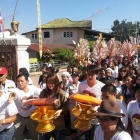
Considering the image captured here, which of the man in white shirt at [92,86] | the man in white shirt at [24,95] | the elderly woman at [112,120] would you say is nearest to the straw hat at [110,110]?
the elderly woman at [112,120]

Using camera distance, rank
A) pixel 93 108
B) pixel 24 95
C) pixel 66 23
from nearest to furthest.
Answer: pixel 93 108
pixel 24 95
pixel 66 23

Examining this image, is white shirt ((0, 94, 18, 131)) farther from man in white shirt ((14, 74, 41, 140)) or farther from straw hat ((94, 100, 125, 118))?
straw hat ((94, 100, 125, 118))

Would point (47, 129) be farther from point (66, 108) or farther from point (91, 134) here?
point (91, 134)

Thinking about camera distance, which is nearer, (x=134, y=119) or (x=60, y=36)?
(x=134, y=119)

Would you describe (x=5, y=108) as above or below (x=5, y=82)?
below

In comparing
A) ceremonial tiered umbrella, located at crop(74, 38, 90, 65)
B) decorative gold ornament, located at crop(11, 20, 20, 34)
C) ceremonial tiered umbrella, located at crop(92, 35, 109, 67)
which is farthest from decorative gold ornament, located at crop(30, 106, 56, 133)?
ceremonial tiered umbrella, located at crop(92, 35, 109, 67)

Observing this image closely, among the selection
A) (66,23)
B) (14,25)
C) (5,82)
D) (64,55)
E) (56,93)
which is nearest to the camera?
(56,93)

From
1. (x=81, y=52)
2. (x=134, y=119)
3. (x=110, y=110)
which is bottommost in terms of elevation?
(x=134, y=119)

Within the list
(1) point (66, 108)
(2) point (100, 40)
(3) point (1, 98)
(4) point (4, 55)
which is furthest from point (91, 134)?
(2) point (100, 40)

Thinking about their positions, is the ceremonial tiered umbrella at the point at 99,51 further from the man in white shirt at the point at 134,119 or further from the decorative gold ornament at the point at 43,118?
the decorative gold ornament at the point at 43,118

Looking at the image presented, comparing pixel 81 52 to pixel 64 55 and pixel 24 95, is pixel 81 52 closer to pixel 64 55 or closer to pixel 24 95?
pixel 24 95

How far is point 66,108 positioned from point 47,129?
0.68 metres

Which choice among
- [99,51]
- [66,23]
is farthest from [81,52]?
[66,23]

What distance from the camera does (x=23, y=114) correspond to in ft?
11.0
